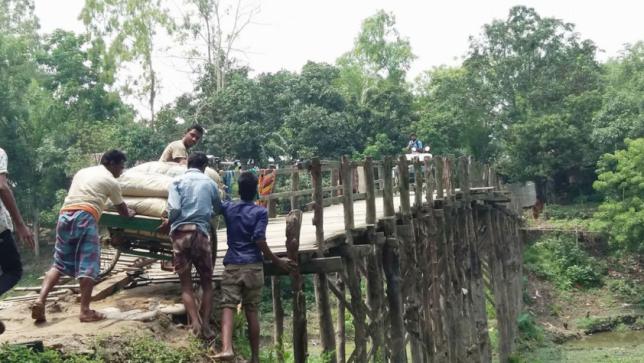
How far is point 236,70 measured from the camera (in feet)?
115

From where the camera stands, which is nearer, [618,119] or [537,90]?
[618,119]

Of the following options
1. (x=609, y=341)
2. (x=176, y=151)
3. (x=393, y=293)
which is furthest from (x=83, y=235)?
(x=609, y=341)

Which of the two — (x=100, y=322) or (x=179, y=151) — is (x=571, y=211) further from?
(x=100, y=322)

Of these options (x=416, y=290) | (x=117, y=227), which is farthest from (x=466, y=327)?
(x=117, y=227)

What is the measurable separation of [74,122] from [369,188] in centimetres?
2699

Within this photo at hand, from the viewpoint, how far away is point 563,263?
96.8 feet

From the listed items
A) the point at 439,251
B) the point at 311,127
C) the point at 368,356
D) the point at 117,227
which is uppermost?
the point at 311,127

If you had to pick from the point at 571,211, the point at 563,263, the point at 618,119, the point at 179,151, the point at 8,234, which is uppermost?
the point at 618,119

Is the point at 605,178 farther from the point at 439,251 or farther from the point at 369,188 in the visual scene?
the point at 369,188

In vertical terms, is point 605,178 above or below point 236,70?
below

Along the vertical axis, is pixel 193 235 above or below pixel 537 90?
below

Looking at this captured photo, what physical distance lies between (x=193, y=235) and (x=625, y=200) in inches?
983

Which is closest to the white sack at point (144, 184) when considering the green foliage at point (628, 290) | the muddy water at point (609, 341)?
the muddy water at point (609, 341)

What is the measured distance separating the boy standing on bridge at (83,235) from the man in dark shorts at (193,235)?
23.5 inches
